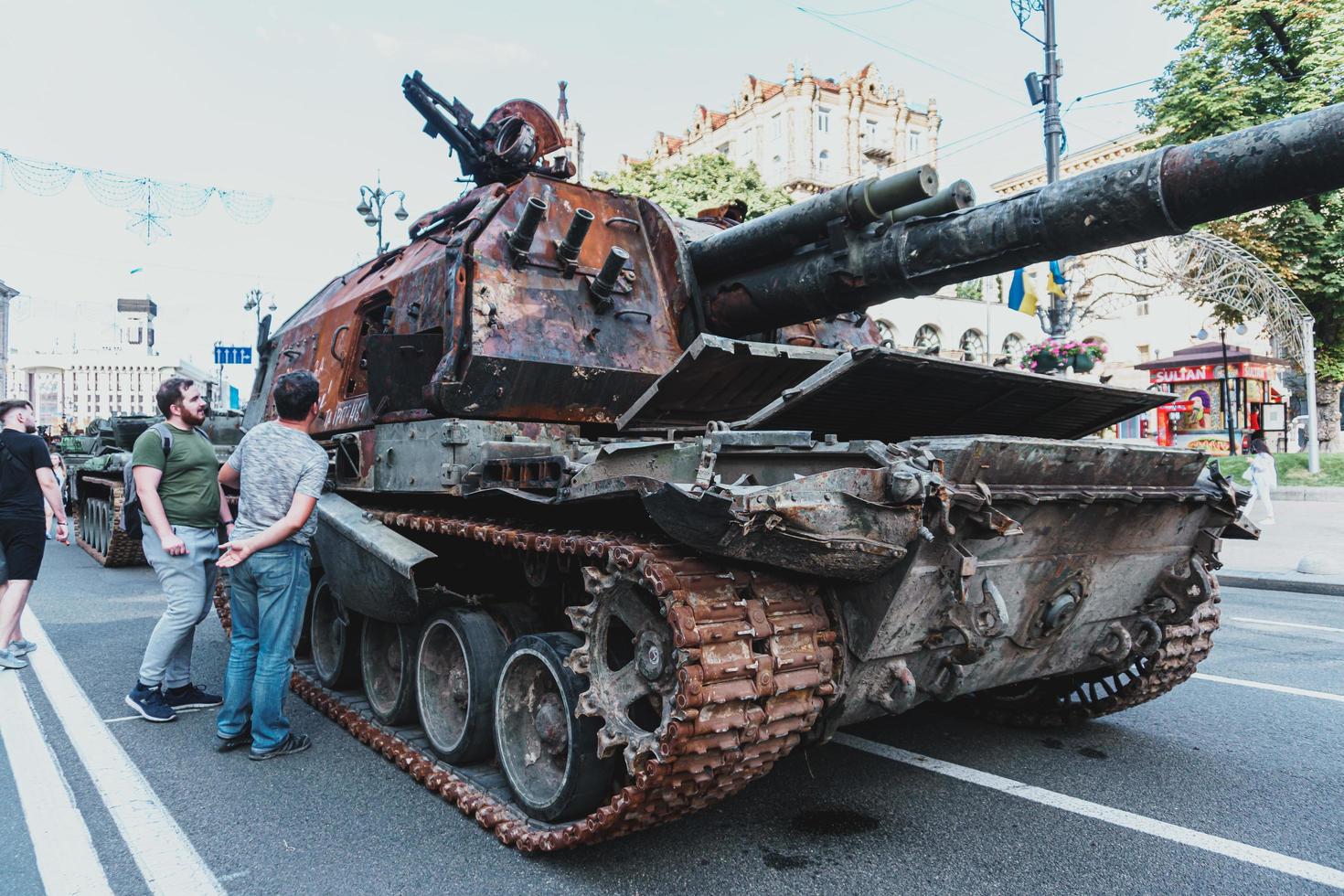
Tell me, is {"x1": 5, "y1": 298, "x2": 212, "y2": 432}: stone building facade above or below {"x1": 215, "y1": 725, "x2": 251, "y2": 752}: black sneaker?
above

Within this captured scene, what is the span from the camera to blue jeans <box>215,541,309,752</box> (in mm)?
4758

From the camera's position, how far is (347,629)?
227 inches

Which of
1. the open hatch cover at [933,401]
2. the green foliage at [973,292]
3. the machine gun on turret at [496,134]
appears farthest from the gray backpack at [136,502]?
the green foliage at [973,292]

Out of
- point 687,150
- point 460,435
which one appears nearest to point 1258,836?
point 460,435

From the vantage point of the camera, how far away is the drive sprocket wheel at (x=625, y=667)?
11.0 feet

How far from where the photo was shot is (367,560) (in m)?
4.69

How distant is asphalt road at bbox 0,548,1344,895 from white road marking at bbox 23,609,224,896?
2 centimetres

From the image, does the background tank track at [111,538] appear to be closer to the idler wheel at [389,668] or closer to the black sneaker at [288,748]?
the idler wheel at [389,668]

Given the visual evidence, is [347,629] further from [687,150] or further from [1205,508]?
[687,150]

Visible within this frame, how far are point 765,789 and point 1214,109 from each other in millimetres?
22670

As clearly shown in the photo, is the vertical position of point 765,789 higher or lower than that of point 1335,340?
lower

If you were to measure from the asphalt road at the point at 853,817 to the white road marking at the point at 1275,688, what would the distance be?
0.83ft

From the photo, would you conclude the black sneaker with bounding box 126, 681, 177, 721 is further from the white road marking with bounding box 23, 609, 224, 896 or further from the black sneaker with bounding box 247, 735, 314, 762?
the black sneaker with bounding box 247, 735, 314, 762

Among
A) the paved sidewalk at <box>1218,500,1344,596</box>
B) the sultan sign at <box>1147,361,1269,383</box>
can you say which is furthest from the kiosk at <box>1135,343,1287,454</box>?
the paved sidewalk at <box>1218,500,1344,596</box>
